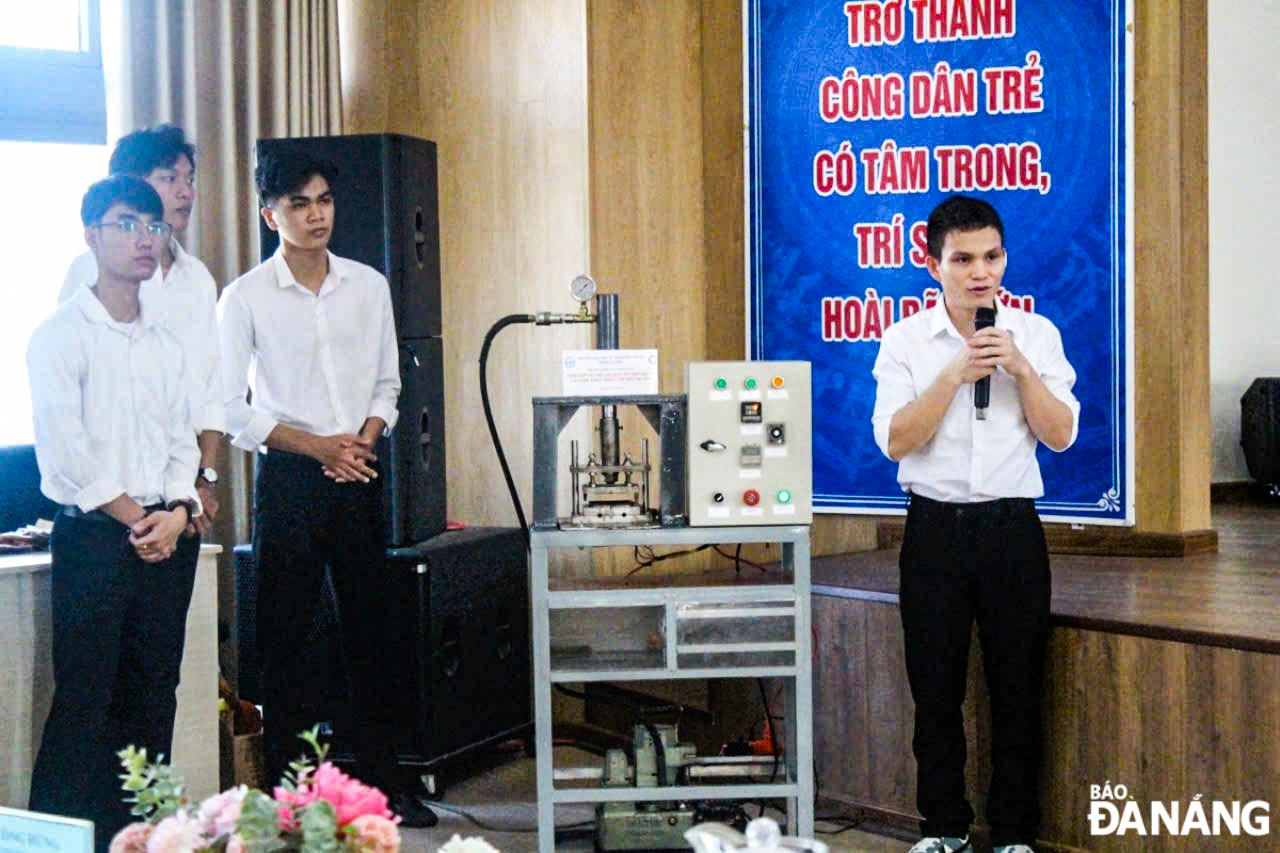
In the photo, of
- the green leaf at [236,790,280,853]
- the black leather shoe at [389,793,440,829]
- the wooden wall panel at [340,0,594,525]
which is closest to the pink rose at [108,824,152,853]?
the green leaf at [236,790,280,853]

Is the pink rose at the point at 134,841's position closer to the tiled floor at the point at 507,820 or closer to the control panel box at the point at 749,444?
the control panel box at the point at 749,444

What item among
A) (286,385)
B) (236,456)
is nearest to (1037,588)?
(286,385)

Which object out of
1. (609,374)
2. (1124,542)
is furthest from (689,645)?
(1124,542)

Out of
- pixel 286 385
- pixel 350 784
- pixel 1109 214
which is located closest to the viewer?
pixel 350 784

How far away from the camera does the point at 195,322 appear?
354 centimetres

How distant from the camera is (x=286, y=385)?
3863 mm

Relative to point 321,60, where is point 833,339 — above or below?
below

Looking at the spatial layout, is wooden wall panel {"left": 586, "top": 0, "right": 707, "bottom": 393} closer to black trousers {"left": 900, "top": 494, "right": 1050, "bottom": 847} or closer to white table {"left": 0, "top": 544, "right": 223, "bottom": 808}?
black trousers {"left": 900, "top": 494, "right": 1050, "bottom": 847}

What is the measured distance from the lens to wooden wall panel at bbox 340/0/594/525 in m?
4.72

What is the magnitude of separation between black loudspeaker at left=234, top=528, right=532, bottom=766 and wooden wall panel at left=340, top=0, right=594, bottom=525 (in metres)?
0.54

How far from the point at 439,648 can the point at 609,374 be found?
116cm

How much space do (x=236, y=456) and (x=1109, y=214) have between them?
2809 millimetres

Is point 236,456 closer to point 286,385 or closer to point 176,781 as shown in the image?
point 286,385

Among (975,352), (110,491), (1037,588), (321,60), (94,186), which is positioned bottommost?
(1037,588)
